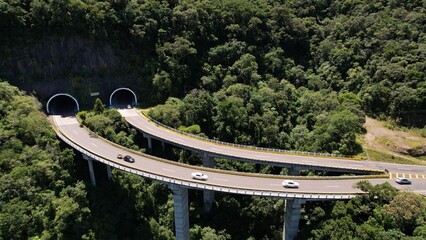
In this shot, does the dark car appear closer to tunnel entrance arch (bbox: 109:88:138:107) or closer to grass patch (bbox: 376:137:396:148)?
tunnel entrance arch (bbox: 109:88:138:107)

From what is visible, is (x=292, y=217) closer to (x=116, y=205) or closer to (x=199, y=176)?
(x=199, y=176)

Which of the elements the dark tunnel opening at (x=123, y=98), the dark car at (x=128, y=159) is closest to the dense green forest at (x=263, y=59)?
the dark tunnel opening at (x=123, y=98)

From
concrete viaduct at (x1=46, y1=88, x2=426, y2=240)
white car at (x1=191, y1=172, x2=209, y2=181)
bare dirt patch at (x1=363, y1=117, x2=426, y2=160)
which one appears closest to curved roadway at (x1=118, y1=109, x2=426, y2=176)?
concrete viaduct at (x1=46, y1=88, x2=426, y2=240)

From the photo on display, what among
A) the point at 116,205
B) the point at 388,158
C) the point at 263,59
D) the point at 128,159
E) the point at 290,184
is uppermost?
the point at 263,59

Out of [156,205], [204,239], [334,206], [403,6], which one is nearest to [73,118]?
[156,205]

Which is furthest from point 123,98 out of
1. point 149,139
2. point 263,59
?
point 263,59

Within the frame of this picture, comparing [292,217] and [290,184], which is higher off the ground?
[290,184]

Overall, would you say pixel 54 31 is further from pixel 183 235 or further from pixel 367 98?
pixel 367 98

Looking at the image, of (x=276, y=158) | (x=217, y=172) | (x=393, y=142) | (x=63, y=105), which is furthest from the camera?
(x=63, y=105)
